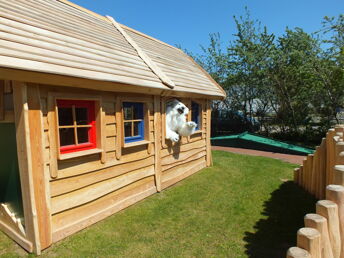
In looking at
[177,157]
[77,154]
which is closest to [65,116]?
[77,154]

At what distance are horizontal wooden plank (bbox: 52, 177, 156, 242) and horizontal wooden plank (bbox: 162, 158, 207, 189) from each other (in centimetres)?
55

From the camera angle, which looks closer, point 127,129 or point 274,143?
point 127,129

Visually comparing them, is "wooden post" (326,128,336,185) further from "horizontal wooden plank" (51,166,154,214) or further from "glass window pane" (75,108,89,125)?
"glass window pane" (75,108,89,125)

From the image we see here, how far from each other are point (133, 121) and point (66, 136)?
1.52 metres

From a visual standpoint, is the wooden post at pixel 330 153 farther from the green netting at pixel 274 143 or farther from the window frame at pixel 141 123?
the green netting at pixel 274 143

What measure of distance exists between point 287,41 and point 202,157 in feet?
31.5

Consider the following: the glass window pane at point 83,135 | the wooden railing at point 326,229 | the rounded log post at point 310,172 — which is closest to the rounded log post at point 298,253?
the wooden railing at point 326,229

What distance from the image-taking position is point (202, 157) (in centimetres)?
809

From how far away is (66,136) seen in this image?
3.90m

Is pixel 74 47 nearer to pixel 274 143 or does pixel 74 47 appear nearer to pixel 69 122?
pixel 69 122

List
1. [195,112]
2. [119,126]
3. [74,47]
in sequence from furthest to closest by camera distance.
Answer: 1. [195,112]
2. [119,126]
3. [74,47]

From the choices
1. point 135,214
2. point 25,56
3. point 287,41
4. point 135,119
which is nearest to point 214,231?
point 135,214

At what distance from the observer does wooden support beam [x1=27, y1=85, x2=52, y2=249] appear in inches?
126

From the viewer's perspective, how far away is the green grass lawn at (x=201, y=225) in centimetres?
348
